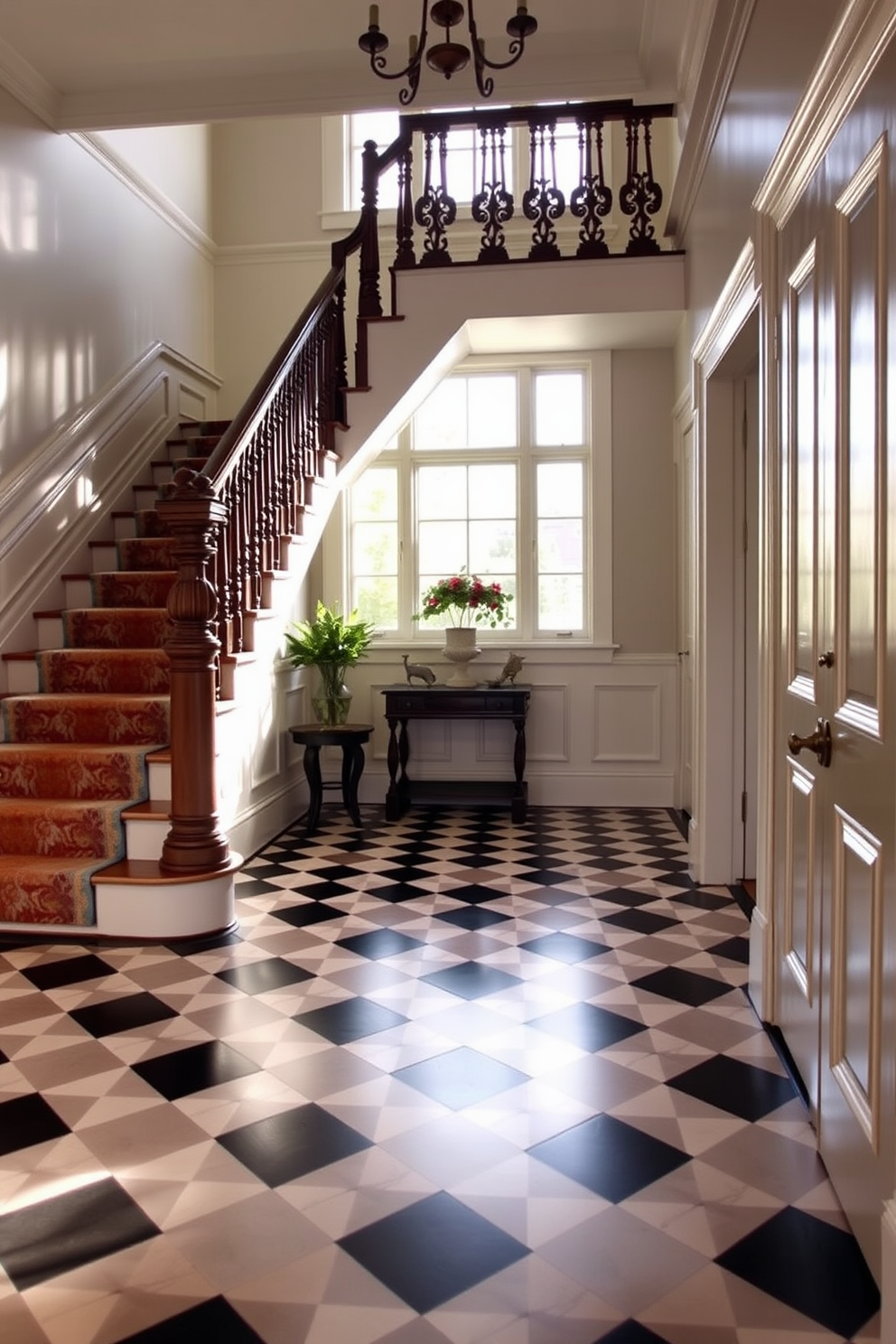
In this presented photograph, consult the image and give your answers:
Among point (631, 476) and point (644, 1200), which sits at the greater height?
point (631, 476)

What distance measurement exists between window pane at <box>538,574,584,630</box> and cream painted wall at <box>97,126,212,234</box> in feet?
11.6

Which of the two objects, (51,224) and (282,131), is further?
(282,131)

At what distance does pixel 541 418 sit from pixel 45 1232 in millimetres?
5841

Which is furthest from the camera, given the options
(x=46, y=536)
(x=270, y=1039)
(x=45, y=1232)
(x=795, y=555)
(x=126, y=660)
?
(x=46, y=536)

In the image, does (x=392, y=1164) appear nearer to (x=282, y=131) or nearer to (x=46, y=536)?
(x=46, y=536)

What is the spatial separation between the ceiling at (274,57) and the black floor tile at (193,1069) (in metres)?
4.38

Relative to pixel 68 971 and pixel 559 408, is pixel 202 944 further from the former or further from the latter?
pixel 559 408

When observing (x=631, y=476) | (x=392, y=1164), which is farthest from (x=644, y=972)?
(x=631, y=476)

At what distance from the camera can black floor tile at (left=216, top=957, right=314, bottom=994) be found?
337 cm

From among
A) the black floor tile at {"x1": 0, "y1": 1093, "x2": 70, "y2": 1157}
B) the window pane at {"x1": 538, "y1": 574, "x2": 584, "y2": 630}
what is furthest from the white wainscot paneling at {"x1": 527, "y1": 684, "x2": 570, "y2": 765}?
the black floor tile at {"x1": 0, "y1": 1093, "x2": 70, "y2": 1157}

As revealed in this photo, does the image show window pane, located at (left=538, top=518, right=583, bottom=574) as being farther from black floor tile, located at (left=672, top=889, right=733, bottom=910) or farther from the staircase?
black floor tile, located at (left=672, top=889, right=733, bottom=910)

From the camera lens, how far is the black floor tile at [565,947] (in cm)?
365

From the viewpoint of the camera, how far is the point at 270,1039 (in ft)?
9.61

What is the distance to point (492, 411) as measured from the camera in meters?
7.00
